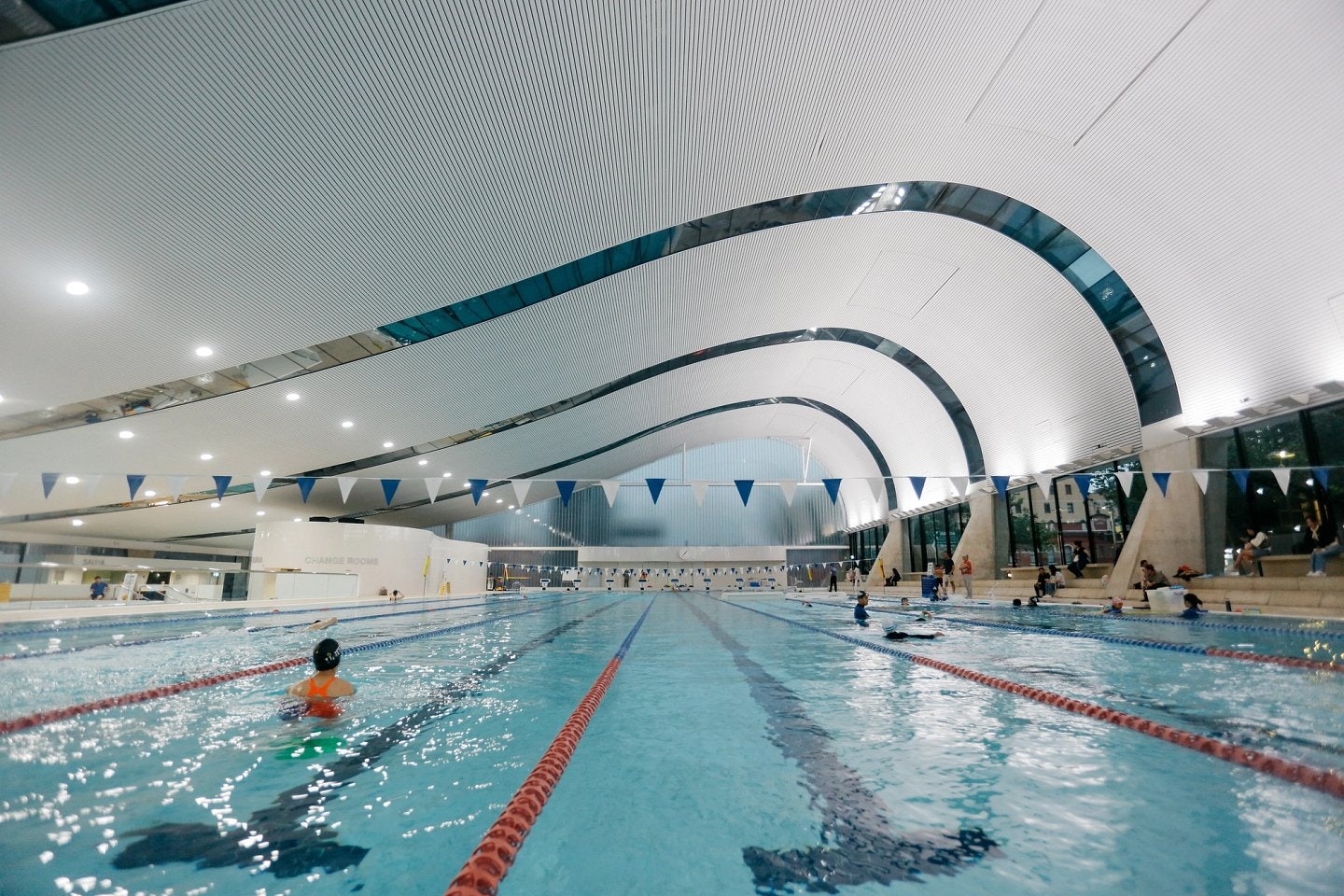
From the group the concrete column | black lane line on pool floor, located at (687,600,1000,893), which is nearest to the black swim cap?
black lane line on pool floor, located at (687,600,1000,893)

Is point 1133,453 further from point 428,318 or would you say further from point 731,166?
point 428,318

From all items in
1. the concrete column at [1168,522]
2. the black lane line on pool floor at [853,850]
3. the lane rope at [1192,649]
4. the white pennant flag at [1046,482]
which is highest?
the white pennant flag at [1046,482]

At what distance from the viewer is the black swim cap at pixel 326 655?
11.6 ft

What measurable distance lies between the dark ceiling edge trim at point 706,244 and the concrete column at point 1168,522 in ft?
2.62

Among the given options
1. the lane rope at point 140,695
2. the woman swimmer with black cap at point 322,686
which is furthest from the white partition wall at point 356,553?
the woman swimmer with black cap at point 322,686

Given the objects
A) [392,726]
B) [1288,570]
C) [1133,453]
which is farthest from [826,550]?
[392,726]

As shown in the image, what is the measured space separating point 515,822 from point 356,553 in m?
18.9

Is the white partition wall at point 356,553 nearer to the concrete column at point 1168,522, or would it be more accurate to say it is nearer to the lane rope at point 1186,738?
the lane rope at point 1186,738

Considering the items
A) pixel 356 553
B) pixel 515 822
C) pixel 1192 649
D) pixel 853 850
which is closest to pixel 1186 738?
pixel 853 850

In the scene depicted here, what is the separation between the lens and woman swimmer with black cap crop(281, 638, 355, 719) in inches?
139

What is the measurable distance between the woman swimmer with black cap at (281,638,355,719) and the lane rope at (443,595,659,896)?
143 centimetres

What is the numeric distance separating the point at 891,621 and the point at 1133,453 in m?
6.45

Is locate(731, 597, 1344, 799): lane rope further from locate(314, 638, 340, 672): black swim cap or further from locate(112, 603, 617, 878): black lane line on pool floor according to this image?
locate(314, 638, 340, 672): black swim cap

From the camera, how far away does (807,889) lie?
1545 mm
